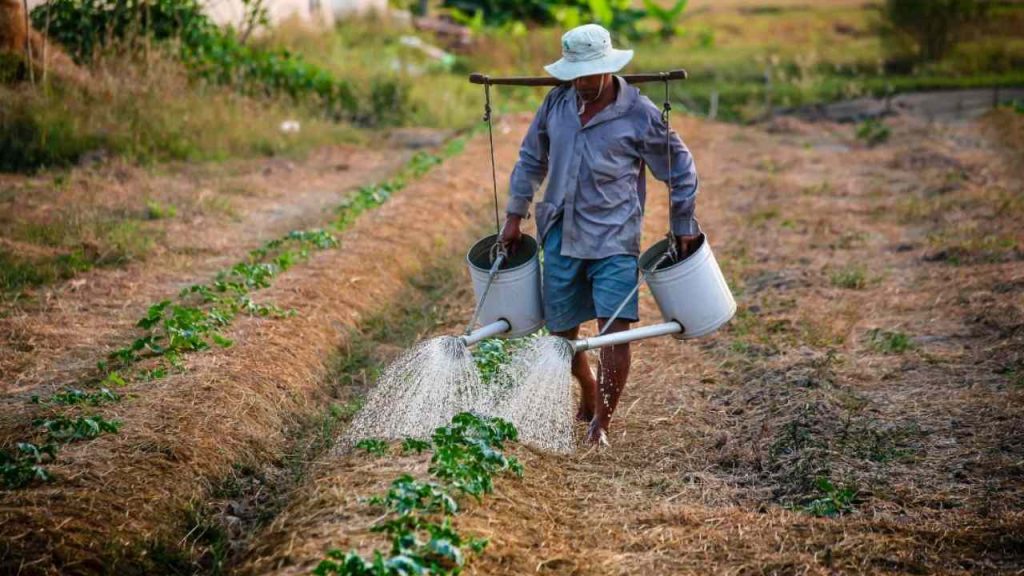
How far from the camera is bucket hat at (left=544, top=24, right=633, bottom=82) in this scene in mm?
4574

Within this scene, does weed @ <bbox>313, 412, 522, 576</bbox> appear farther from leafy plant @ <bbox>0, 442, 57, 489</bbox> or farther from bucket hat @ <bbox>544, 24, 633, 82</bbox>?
bucket hat @ <bbox>544, 24, 633, 82</bbox>

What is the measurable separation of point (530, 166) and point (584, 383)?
102cm

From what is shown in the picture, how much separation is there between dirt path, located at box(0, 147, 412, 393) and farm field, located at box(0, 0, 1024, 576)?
32 mm

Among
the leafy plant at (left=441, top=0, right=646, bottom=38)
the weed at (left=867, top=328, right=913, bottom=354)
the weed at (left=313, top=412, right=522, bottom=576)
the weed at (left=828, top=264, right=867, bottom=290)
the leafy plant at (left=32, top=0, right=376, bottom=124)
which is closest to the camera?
the weed at (left=313, top=412, right=522, bottom=576)

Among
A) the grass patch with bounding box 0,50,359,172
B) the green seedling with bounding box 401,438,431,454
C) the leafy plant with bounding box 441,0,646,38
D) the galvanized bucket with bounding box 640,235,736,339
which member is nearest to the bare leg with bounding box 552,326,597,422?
the galvanized bucket with bounding box 640,235,736,339

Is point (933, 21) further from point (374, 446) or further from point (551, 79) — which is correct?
point (374, 446)

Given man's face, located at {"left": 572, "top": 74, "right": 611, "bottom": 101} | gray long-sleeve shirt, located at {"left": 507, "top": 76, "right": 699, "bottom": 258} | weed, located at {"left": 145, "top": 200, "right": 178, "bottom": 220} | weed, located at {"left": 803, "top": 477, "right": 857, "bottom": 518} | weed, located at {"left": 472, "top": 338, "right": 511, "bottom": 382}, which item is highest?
man's face, located at {"left": 572, "top": 74, "right": 611, "bottom": 101}

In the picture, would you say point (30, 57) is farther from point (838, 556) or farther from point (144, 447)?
point (838, 556)

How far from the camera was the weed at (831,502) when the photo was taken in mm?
4289

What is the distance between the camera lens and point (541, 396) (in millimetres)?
4738

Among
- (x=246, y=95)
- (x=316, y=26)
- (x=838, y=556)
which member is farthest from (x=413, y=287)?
(x=316, y=26)

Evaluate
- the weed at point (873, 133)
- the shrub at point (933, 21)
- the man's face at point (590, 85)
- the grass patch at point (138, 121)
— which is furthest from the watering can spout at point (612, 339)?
the shrub at point (933, 21)

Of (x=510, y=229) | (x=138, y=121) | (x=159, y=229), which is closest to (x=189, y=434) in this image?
(x=510, y=229)

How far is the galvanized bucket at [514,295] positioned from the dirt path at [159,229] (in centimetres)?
217
